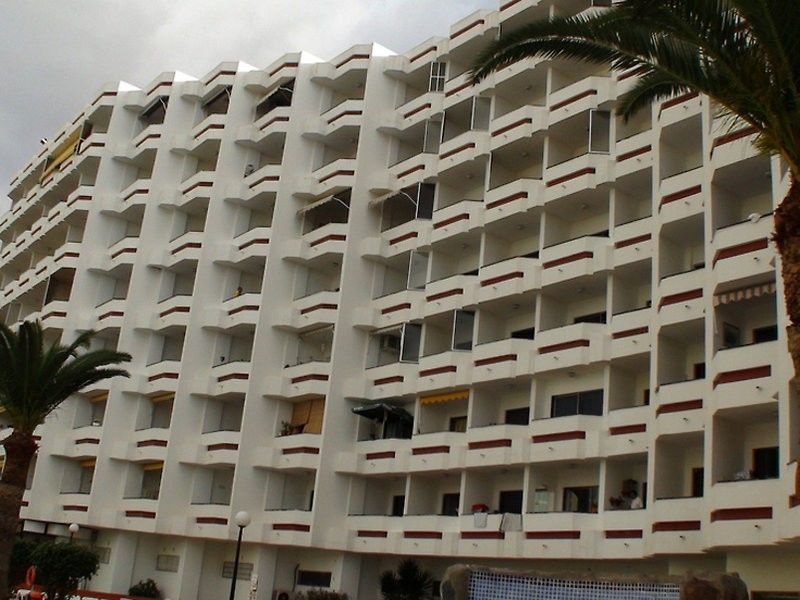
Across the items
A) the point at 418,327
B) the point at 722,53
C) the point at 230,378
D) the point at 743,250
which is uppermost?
the point at 418,327

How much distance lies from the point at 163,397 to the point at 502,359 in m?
20.0

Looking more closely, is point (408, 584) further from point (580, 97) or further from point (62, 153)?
point (62, 153)

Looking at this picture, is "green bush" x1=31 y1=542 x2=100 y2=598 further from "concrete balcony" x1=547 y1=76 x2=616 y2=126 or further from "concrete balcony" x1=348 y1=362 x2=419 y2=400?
"concrete balcony" x1=547 y1=76 x2=616 y2=126

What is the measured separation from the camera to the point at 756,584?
83.0 feet

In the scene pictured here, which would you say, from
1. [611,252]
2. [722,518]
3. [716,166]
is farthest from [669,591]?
[611,252]

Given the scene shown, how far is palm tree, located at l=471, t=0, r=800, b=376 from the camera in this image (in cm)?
1595

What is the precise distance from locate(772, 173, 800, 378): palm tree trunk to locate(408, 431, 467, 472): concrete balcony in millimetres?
22039

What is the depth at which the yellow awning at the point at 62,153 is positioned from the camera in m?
61.9

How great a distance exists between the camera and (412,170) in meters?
44.1

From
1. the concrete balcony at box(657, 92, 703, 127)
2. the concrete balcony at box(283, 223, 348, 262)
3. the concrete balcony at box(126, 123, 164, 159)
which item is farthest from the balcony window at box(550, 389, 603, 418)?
the concrete balcony at box(126, 123, 164, 159)

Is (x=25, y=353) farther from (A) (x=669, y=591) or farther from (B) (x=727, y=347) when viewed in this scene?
(A) (x=669, y=591)

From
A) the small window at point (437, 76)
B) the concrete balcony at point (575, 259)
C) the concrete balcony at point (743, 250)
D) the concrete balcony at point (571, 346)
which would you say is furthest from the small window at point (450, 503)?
the small window at point (437, 76)

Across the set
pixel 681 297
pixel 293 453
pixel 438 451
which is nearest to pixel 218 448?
pixel 293 453

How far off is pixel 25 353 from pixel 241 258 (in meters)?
13.7
